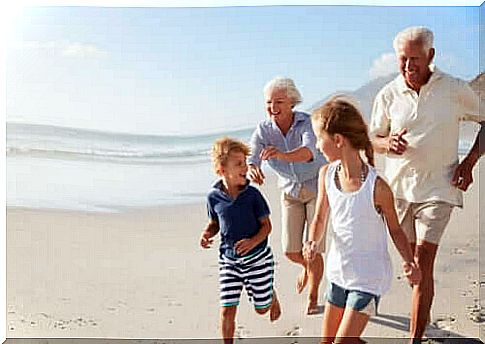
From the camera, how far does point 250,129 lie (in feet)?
19.5

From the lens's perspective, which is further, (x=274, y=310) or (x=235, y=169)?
(x=274, y=310)

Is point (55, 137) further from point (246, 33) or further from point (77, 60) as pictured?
point (246, 33)

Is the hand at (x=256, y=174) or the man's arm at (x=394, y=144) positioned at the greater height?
the man's arm at (x=394, y=144)

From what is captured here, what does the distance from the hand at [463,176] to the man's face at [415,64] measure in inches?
19.2

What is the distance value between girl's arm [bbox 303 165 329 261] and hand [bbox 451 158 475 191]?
727 mm

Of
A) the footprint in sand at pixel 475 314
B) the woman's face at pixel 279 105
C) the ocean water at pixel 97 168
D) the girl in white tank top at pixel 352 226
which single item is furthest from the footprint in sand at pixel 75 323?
the footprint in sand at pixel 475 314

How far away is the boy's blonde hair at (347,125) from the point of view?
5.62 meters

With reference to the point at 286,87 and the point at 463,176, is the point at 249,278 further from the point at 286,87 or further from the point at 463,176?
the point at 463,176

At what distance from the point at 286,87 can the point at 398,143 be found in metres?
0.68

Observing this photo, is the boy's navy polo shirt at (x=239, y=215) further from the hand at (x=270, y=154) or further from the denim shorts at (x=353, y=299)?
the denim shorts at (x=353, y=299)

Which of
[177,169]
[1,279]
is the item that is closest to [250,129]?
[177,169]

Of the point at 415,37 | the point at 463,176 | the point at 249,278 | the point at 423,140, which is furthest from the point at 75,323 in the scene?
the point at 415,37

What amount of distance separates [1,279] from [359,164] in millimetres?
2114

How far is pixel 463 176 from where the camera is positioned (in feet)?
19.4
